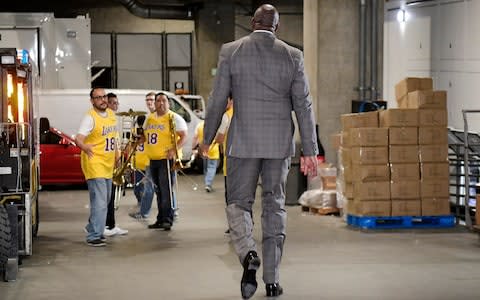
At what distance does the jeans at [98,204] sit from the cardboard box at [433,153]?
4278 mm

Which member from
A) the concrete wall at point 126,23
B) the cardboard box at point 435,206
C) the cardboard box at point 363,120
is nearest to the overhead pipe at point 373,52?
the cardboard box at point 363,120

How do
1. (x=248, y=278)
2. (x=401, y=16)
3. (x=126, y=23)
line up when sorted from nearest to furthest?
(x=248, y=278), (x=401, y=16), (x=126, y=23)

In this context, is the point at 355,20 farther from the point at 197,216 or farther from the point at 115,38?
the point at 115,38

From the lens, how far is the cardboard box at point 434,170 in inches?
541

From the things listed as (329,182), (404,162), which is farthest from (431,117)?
(329,182)

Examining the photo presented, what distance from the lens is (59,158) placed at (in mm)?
21484

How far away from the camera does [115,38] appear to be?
35.5m

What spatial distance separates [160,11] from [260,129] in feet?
85.1

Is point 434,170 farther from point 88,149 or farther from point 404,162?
point 88,149

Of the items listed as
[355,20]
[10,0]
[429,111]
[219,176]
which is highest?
[10,0]

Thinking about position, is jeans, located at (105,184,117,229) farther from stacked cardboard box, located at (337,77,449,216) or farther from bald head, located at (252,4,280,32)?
bald head, located at (252,4,280,32)

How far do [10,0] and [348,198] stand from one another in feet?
73.2

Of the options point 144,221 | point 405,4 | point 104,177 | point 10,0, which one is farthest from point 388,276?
point 10,0

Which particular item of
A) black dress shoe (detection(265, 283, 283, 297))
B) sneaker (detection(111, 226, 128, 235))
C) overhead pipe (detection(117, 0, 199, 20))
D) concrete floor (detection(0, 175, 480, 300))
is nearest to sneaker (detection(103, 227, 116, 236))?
sneaker (detection(111, 226, 128, 235))
